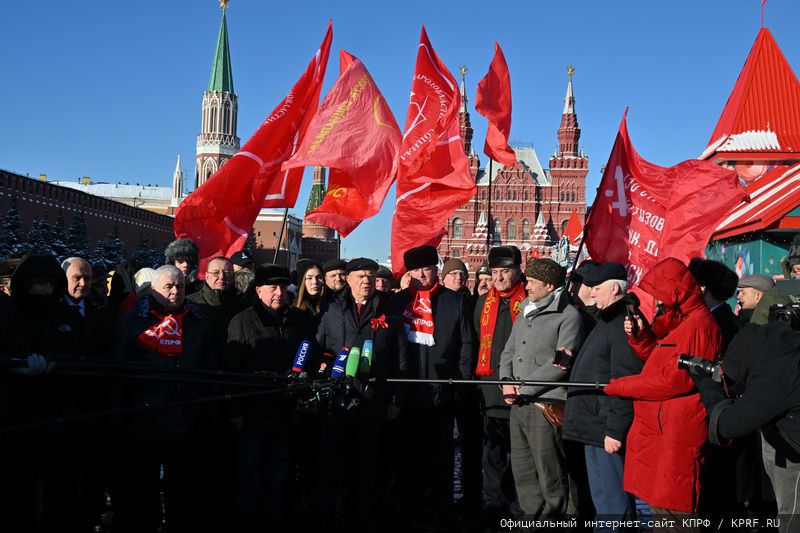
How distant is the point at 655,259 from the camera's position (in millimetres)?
7215

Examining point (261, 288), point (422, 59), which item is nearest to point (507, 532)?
point (261, 288)

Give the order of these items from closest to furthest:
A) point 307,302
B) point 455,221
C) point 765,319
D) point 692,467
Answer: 1. point 692,467
2. point 765,319
3. point 307,302
4. point 455,221

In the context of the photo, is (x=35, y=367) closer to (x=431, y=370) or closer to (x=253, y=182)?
(x=431, y=370)

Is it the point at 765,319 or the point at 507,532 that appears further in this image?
the point at 765,319

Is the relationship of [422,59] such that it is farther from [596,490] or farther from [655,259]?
[596,490]

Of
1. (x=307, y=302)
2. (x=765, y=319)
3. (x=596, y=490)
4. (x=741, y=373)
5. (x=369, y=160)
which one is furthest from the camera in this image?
(x=369, y=160)

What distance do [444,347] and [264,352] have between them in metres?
1.46

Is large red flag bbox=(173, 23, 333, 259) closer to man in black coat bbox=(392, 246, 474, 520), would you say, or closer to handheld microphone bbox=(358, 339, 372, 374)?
man in black coat bbox=(392, 246, 474, 520)

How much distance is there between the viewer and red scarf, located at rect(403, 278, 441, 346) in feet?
20.4

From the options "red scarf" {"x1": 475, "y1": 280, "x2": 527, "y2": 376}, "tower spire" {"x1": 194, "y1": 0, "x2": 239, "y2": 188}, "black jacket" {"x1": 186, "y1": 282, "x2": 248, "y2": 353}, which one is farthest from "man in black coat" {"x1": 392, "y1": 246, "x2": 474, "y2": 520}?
"tower spire" {"x1": 194, "y1": 0, "x2": 239, "y2": 188}

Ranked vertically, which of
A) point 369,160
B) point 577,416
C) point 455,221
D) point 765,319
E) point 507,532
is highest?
point 455,221

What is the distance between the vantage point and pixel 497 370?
20.7 feet

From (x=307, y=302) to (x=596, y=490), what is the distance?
9.75 feet

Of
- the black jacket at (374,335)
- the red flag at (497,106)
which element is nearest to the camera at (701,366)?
the black jacket at (374,335)
